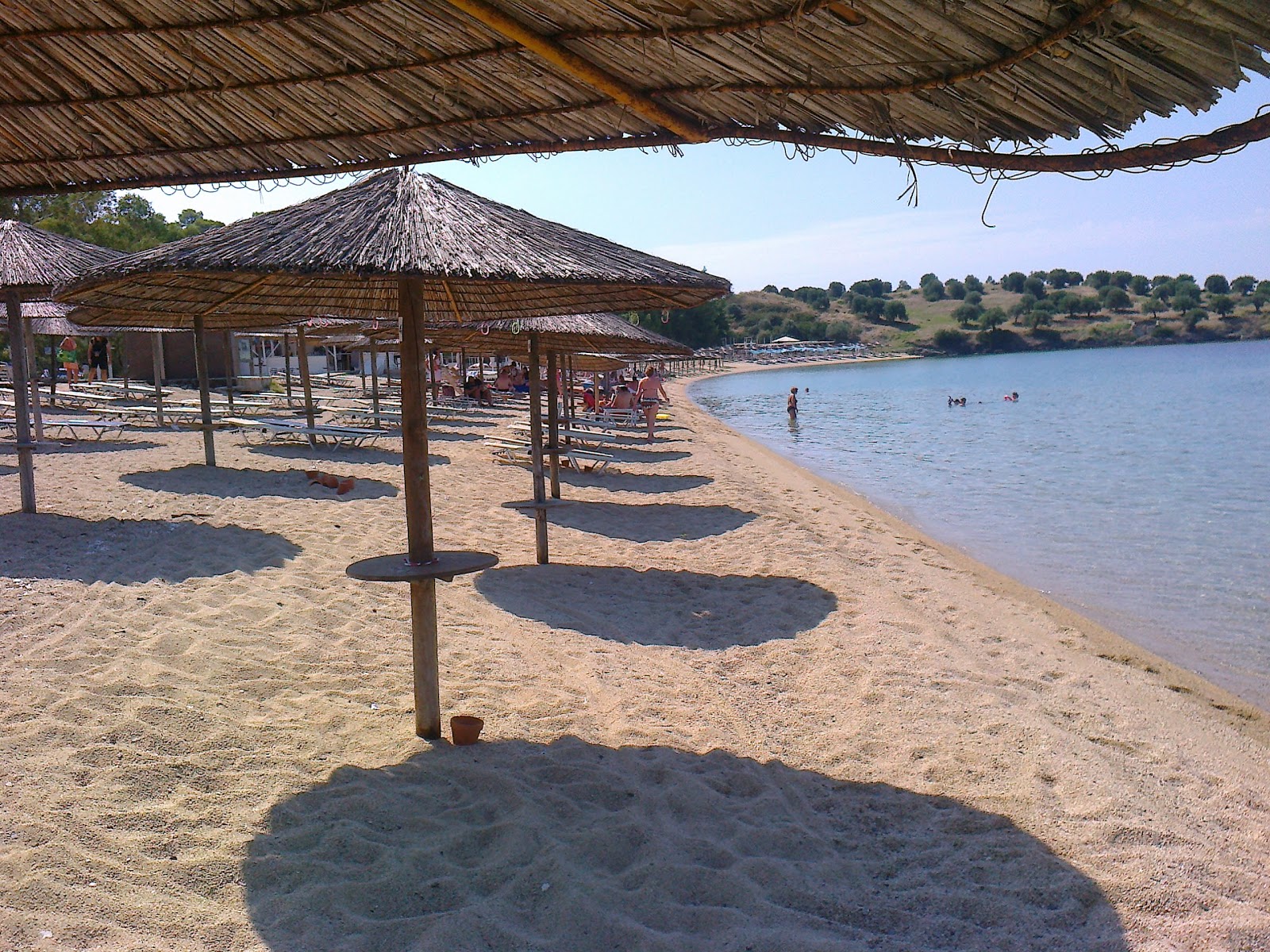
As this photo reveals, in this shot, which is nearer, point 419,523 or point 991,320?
point 419,523

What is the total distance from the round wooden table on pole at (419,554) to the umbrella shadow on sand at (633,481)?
804 centimetres

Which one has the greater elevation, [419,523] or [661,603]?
[419,523]

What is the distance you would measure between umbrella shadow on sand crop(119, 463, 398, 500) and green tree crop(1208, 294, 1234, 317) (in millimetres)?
132505

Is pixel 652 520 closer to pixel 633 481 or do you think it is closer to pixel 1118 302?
pixel 633 481

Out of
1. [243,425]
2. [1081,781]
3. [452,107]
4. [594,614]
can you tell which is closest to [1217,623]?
[1081,781]

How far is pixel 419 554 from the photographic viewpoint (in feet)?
11.9

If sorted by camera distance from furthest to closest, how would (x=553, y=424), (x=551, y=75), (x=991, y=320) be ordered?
(x=991, y=320), (x=553, y=424), (x=551, y=75)

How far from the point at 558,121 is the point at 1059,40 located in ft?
6.43

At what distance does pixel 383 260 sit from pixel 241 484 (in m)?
6.47

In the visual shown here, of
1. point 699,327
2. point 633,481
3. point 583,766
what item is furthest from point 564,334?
point 699,327

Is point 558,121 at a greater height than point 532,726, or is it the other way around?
point 558,121

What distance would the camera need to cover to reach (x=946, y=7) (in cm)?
245

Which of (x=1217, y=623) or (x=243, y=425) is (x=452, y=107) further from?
(x=243, y=425)

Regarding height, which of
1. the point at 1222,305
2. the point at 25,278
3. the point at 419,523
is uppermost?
the point at 1222,305
